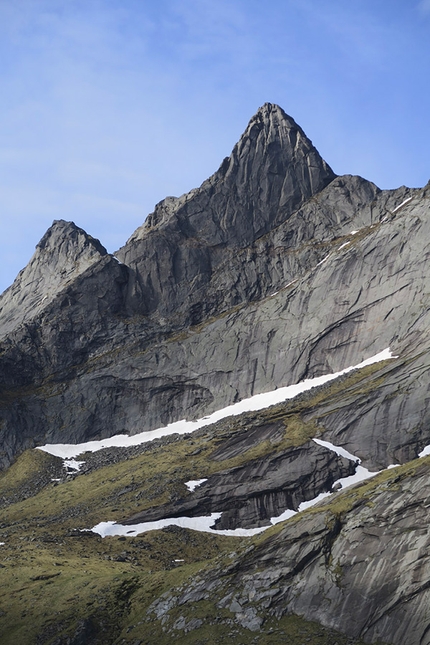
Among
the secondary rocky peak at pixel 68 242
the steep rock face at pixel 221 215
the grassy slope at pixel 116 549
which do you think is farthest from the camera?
the secondary rocky peak at pixel 68 242

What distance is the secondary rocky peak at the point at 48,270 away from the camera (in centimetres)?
17475

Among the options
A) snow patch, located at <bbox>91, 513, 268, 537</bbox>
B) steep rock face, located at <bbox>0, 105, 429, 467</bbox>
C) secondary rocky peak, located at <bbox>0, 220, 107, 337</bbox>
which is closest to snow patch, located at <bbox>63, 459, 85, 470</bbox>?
steep rock face, located at <bbox>0, 105, 429, 467</bbox>

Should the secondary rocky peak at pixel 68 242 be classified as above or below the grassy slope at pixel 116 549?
above

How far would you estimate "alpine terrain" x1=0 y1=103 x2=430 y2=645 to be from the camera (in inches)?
2154

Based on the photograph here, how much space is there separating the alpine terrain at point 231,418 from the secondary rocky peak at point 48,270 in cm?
67

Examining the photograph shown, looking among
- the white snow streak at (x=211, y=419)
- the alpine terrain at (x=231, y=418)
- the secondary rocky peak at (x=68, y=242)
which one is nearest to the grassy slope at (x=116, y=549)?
the alpine terrain at (x=231, y=418)

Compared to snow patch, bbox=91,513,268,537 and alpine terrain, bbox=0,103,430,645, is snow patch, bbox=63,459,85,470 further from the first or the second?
snow patch, bbox=91,513,268,537

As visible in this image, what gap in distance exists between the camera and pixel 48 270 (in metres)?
186

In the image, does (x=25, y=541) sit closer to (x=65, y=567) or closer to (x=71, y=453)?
(x=65, y=567)

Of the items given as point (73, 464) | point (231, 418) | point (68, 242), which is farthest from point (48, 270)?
point (231, 418)

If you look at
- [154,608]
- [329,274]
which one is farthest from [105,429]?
[154,608]

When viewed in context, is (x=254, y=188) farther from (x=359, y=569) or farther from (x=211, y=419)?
(x=359, y=569)

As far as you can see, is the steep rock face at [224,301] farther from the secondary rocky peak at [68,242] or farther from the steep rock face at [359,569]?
the steep rock face at [359,569]

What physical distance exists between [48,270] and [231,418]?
8744 centimetres
